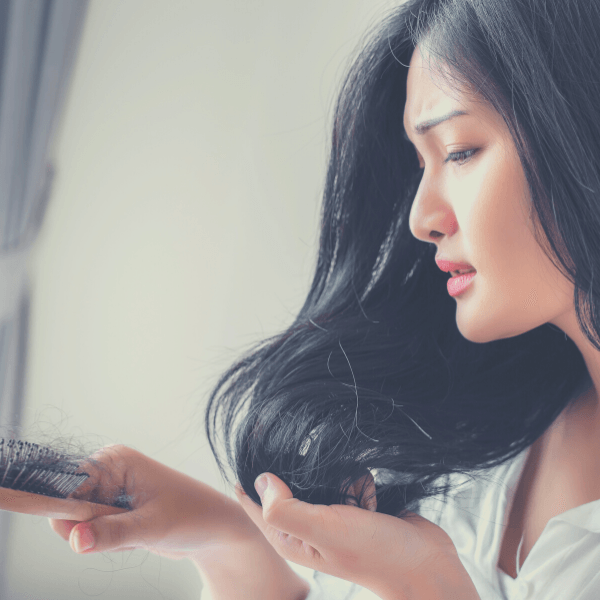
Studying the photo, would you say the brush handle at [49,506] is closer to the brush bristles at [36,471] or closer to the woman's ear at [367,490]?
the brush bristles at [36,471]

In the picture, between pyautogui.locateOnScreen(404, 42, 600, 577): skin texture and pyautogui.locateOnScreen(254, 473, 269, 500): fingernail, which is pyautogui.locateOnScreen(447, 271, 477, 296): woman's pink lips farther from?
pyautogui.locateOnScreen(254, 473, 269, 500): fingernail

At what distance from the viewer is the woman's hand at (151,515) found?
21.3 inches

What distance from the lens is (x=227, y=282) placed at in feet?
4.38

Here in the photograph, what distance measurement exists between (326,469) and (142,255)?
799 mm

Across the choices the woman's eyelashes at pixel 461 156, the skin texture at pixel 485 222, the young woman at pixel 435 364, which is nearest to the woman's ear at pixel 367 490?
the young woman at pixel 435 364

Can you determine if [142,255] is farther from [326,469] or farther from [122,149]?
[326,469]

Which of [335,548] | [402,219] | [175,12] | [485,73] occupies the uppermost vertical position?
[175,12]

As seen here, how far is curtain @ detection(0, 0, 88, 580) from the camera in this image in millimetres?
Result: 958

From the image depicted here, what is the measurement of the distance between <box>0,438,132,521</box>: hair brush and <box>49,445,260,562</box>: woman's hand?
1 centimetres

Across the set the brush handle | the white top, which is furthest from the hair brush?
the white top

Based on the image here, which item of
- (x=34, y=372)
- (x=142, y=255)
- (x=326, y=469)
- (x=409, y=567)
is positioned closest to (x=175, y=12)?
(x=142, y=255)

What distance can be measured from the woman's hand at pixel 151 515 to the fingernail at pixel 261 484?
0.46 feet

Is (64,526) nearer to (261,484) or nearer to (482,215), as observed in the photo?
(261,484)

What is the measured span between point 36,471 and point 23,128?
0.75 metres
